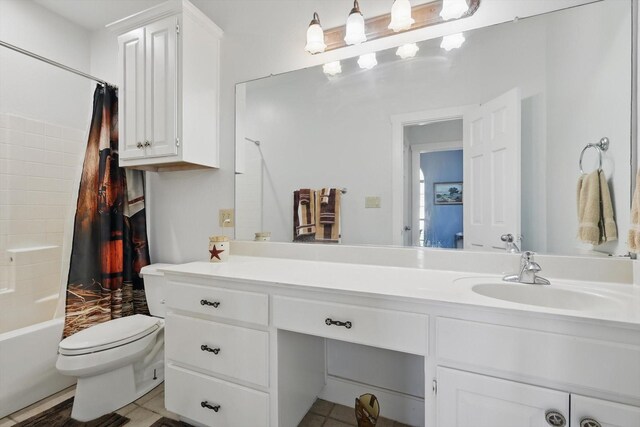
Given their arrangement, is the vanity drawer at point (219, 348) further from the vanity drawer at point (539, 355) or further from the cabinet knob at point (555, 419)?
the cabinet knob at point (555, 419)

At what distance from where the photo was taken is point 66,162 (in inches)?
89.2

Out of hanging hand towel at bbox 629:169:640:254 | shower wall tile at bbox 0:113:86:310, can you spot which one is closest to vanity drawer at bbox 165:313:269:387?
shower wall tile at bbox 0:113:86:310

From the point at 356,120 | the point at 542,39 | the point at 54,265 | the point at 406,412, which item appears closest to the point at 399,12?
the point at 356,120

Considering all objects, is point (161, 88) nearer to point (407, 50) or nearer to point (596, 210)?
point (407, 50)

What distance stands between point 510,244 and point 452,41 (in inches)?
38.1

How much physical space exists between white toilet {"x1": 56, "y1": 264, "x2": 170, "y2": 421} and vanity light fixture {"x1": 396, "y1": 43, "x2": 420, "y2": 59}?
186 cm

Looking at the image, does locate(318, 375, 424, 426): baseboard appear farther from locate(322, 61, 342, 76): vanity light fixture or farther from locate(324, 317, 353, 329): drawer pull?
locate(322, 61, 342, 76): vanity light fixture

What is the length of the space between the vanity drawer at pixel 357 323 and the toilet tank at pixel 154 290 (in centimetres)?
107

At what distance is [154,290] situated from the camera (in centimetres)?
Answer: 183

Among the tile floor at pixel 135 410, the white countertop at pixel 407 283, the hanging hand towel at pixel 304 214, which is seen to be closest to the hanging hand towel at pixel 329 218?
the hanging hand towel at pixel 304 214

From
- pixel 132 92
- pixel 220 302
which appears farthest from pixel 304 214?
pixel 132 92

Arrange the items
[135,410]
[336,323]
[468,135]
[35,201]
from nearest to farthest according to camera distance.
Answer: [336,323], [468,135], [135,410], [35,201]

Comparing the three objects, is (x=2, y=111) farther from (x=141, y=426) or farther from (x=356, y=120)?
(x=356, y=120)

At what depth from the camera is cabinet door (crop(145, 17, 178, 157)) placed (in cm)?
162
